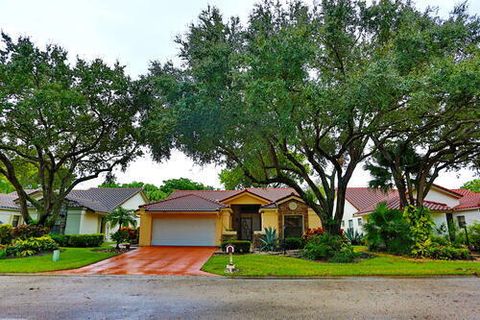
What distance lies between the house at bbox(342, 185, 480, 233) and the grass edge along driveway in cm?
802

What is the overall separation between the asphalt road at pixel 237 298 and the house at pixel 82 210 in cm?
1498

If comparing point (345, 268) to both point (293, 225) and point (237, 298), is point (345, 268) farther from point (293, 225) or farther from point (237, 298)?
Result: point (293, 225)

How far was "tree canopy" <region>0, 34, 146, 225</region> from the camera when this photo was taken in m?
14.1

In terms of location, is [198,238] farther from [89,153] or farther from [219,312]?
[219,312]

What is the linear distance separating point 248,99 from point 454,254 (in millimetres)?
12316

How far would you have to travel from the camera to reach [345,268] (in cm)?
1184

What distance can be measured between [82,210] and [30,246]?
906cm

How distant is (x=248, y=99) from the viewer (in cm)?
1070

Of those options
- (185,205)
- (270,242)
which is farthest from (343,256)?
(185,205)

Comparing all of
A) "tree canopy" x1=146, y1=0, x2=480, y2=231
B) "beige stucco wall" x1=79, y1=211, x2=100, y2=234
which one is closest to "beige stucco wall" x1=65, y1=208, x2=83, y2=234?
"beige stucco wall" x1=79, y1=211, x2=100, y2=234

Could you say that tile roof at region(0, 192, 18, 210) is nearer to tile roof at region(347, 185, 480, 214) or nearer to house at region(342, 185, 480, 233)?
house at region(342, 185, 480, 233)

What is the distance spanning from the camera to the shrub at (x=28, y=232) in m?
16.9

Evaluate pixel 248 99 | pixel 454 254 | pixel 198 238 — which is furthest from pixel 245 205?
pixel 248 99

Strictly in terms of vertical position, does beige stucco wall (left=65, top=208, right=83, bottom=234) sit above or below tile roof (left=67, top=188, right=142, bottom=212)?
below
